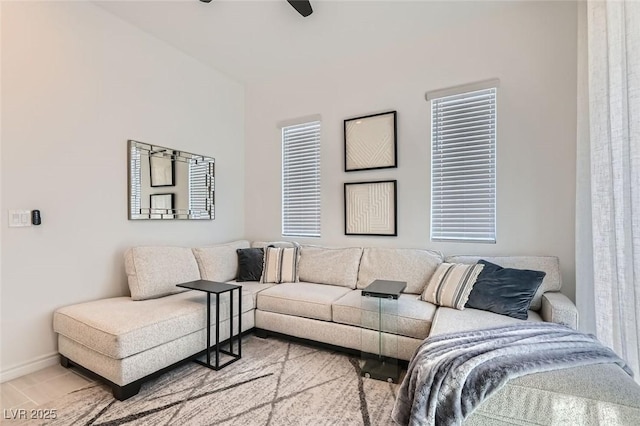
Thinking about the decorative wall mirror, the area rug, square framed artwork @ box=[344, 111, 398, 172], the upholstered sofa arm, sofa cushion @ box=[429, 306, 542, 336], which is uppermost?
square framed artwork @ box=[344, 111, 398, 172]

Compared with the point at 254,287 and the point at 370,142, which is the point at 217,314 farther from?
the point at 370,142

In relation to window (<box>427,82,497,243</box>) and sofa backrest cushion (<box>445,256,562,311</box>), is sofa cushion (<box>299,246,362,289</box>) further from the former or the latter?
sofa backrest cushion (<box>445,256,562,311</box>)

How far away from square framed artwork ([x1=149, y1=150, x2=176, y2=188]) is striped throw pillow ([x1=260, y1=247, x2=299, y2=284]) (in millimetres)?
1380

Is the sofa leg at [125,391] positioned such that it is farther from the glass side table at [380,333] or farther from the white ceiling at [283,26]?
the white ceiling at [283,26]

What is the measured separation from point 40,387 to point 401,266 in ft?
9.91

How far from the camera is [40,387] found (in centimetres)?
213

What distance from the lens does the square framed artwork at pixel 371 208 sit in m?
3.37

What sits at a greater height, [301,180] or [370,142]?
[370,142]

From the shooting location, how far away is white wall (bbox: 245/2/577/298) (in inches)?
105

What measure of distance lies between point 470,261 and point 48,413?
3.28m

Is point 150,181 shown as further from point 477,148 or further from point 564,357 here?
point 564,357

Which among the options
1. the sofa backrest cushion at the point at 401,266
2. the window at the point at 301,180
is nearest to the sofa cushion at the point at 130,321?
the sofa backrest cushion at the point at 401,266

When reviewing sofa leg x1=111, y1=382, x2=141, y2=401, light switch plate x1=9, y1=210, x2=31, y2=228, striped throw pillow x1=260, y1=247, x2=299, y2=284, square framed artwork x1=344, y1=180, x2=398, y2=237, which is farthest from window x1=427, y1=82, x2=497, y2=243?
light switch plate x1=9, y1=210, x2=31, y2=228

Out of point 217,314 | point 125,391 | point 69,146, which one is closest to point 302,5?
point 69,146
